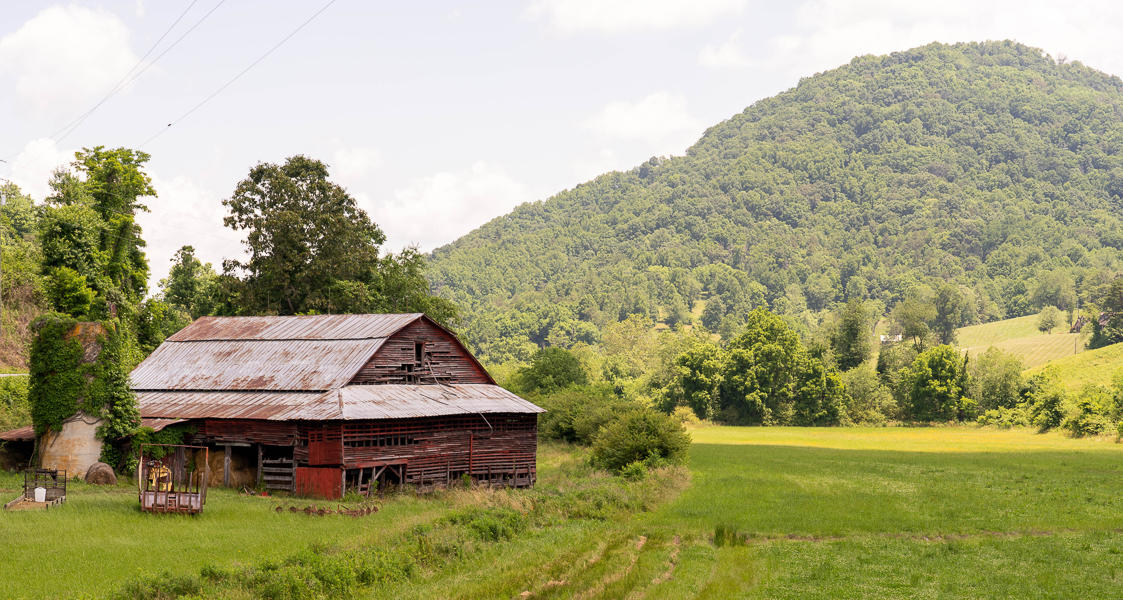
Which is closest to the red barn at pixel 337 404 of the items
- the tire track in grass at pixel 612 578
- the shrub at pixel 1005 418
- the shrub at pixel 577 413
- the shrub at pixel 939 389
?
the shrub at pixel 577 413

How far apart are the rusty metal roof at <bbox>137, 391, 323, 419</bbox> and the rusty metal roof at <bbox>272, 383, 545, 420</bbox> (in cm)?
106

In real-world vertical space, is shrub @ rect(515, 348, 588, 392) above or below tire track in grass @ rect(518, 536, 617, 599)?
above

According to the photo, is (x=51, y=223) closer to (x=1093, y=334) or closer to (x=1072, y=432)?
(x=1072, y=432)

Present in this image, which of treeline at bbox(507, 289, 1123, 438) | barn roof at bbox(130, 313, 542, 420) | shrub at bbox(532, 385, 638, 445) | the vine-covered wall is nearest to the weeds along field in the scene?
the vine-covered wall

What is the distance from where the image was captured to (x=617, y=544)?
29.5 meters

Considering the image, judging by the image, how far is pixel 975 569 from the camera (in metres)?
26.5

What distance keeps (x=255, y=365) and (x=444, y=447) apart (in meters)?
10.6

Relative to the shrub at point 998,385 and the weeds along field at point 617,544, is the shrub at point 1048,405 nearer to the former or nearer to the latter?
the shrub at point 998,385

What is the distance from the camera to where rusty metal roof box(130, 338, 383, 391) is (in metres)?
44.9

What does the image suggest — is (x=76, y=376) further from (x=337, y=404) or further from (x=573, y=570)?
(x=573, y=570)

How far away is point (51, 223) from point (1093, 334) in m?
135

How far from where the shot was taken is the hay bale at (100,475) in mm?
39094

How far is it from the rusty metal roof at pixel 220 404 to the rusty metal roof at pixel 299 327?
17.0 ft

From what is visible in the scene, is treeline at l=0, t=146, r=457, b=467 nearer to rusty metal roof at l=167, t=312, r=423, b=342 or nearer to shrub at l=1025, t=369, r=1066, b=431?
rusty metal roof at l=167, t=312, r=423, b=342
